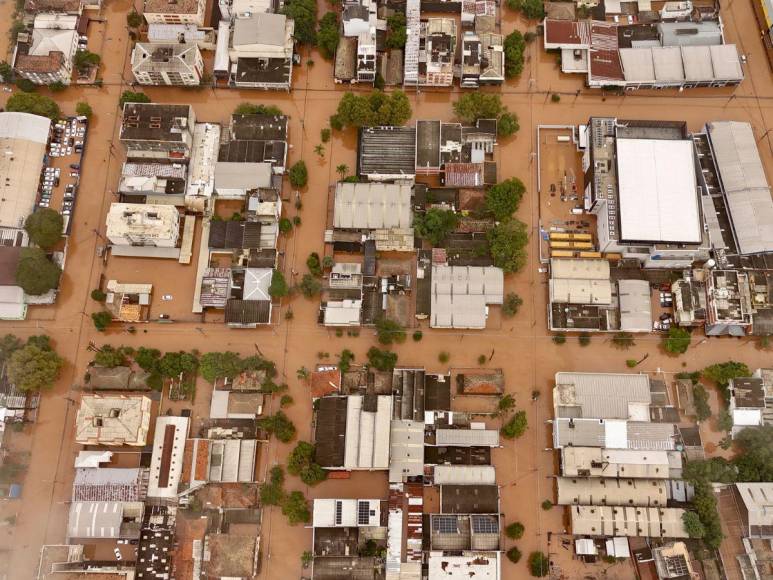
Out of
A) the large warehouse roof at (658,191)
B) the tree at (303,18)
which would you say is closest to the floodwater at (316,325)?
the tree at (303,18)

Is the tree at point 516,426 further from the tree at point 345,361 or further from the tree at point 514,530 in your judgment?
the tree at point 345,361

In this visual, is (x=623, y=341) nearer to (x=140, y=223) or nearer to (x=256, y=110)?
(x=256, y=110)

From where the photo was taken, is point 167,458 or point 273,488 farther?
point 167,458

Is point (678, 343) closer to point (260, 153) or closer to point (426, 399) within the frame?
point (426, 399)

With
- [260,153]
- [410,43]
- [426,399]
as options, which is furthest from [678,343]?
[260,153]

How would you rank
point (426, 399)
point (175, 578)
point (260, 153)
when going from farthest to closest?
point (260, 153) < point (426, 399) < point (175, 578)

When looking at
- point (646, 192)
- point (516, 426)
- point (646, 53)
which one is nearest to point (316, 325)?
point (516, 426)

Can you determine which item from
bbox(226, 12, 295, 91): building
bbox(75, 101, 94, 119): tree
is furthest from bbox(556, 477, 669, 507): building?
bbox(75, 101, 94, 119): tree
